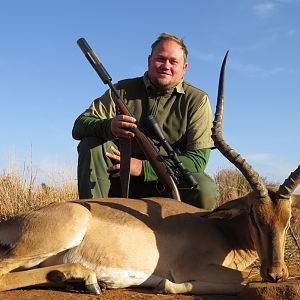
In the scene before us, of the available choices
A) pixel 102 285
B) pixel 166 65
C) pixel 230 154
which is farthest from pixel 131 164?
pixel 102 285

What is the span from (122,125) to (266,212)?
2332mm

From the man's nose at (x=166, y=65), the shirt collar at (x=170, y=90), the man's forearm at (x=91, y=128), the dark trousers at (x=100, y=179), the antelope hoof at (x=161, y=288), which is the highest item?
the man's nose at (x=166, y=65)

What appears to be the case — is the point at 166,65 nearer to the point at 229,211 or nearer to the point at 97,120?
the point at 97,120

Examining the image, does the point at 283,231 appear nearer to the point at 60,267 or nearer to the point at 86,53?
the point at 60,267

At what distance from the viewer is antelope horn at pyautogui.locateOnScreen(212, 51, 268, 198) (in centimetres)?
508

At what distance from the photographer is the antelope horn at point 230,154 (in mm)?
5082

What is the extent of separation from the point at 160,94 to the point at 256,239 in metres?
3.02

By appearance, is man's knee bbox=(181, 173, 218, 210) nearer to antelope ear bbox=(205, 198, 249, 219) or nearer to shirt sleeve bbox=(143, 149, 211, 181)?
shirt sleeve bbox=(143, 149, 211, 181)

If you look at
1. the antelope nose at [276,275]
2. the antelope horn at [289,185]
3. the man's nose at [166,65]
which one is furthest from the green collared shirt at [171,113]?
the antelope nose at [276,275]

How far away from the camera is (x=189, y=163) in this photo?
7.01 meters

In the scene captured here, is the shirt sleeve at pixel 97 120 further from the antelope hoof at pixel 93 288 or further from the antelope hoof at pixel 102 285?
the antelope hoof at pixel 93 288

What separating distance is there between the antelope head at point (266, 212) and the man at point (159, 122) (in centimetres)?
162

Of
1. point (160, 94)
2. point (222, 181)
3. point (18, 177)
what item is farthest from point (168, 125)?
point (222, 181)

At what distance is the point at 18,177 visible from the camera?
11.8m
